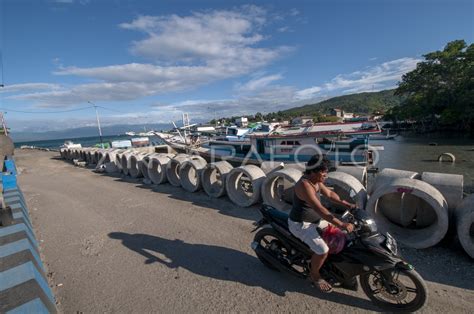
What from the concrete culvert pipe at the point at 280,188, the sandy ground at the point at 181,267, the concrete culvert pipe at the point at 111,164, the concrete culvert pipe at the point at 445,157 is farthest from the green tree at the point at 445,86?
the concrete culvert pipe at the point at 111,164

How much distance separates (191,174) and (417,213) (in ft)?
23.4

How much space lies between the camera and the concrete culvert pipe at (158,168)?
1008 centimetres

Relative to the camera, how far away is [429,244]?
14.1 ft

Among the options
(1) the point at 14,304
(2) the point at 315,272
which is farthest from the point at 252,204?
(1) the point at 14,304

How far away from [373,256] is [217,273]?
93.9 inches

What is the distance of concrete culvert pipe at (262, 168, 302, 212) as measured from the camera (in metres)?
6.05

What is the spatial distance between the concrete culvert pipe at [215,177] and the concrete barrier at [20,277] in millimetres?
4633

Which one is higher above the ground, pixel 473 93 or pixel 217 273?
pixel 473 93

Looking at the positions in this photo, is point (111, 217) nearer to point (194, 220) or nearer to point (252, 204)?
point (194, 220)

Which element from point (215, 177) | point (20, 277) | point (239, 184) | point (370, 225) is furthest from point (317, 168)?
point (215, 177)

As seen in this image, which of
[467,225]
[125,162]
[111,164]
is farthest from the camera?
[111,164]

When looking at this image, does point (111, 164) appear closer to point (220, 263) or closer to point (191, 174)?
point (191, 174)

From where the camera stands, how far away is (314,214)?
3.28 meters

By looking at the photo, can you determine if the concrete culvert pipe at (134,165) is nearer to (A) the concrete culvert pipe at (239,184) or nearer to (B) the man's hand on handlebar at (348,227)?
(A) the concrete culvert pipe at (239,184)
